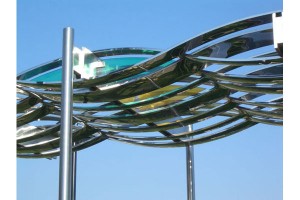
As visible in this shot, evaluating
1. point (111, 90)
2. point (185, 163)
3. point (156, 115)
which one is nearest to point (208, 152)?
point (185, 163)

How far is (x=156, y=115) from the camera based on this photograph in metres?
19.8

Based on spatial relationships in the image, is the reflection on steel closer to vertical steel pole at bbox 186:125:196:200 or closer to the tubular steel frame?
the tubular steel frame

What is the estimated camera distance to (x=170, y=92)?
55.7 ft

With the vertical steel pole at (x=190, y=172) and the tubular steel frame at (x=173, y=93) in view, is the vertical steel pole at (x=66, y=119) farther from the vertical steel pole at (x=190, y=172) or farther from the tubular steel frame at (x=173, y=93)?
the vertical steel pole at (x=190, y=172)

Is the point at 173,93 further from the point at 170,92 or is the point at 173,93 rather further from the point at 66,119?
the point at 66,119

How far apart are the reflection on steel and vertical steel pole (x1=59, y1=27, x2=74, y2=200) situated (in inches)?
74.1

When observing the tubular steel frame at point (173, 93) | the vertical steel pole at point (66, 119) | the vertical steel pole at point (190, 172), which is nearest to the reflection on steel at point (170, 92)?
the tubular steel frame at point (173, 93)

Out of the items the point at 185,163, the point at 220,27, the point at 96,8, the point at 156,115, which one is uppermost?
the point at 96,8

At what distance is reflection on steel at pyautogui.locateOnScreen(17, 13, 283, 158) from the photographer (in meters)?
12.9

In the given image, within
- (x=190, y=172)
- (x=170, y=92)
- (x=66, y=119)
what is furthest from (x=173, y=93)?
(x=190, y=172)

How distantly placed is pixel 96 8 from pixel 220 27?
9.40 m

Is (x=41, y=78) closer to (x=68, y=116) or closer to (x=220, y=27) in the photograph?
(x=68, y=116)
